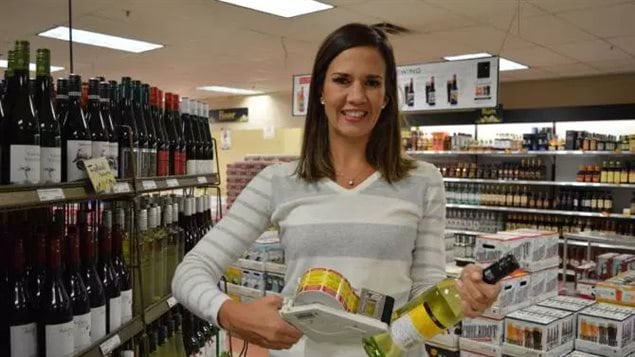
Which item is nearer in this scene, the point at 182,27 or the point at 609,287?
the point at 609,287

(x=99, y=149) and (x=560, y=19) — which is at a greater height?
(x=560, y=19)

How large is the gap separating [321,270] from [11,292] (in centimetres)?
106

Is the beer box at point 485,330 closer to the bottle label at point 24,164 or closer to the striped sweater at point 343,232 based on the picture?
the striped sweater at point 343,232

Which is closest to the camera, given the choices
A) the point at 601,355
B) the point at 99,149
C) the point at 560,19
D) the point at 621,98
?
the point at 99,149

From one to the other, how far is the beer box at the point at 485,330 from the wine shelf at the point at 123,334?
179 cm

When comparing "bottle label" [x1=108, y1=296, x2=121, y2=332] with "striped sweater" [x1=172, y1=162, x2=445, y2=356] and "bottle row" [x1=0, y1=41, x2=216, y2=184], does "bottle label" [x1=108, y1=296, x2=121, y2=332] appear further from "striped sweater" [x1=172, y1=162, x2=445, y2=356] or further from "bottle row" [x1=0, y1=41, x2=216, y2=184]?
Answer: "striped sweater" [x1=172, y1=162, x2=445, y2=356]

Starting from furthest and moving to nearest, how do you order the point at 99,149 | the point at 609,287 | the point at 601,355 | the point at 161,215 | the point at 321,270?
the point at 609,287 → the point at 601,355 → the point at 161,215 → the point at 99,149 → the point at 321,270

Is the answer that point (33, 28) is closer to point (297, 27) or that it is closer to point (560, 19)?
point (297, 27)

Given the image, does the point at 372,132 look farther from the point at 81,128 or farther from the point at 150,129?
the point at 150,129

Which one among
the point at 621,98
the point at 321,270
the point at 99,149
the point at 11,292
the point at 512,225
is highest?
the point at 621,98

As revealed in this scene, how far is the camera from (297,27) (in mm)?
6418

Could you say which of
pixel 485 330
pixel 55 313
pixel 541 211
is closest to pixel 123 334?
pixel 55 313

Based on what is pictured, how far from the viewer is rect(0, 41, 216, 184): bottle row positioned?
5.23 feet

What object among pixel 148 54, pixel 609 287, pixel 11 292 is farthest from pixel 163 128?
pixel 148 54
